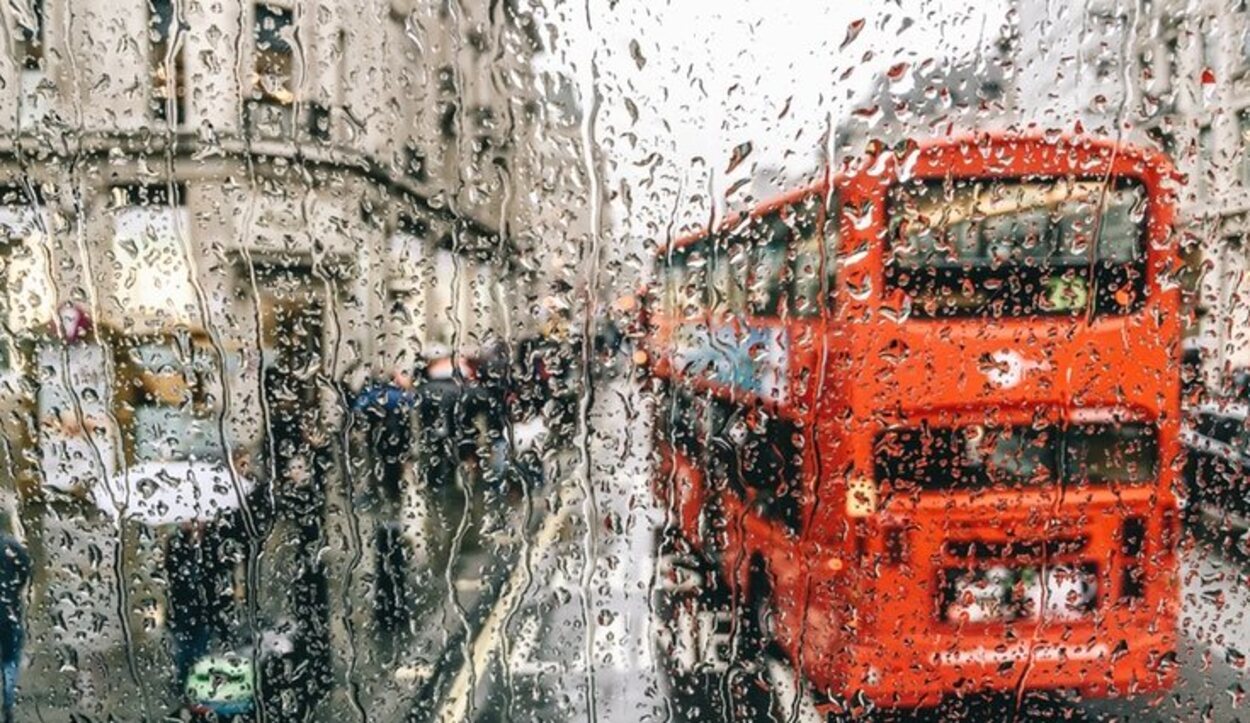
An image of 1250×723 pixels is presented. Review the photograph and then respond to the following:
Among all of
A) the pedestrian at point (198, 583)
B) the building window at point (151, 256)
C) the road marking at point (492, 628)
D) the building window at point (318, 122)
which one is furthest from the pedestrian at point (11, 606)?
the building window at point (318, 122)

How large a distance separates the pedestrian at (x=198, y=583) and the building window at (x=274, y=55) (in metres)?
0.67

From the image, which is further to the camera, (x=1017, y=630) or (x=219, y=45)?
(x=1017, y=630)

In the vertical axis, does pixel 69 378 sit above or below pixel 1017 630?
above

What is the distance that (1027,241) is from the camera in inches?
57.2

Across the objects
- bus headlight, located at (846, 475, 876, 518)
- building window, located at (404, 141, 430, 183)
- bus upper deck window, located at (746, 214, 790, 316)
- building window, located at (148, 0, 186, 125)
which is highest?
building window, located at (148, 0, 186, 125)

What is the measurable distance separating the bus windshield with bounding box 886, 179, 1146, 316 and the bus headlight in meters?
0.33

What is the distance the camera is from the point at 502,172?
1.42 metres

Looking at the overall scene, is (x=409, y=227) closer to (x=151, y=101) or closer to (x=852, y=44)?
(x=151, y=101)

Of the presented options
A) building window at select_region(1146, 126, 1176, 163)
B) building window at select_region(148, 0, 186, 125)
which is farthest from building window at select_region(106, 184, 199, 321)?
building window at select_region(1146, 126, 1176, 163)

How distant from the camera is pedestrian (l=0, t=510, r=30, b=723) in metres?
1.46

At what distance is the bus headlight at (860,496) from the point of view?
1.51m

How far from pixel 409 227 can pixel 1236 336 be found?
4.30ft

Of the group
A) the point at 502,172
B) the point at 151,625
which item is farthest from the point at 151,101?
Answer: the point at 151,625

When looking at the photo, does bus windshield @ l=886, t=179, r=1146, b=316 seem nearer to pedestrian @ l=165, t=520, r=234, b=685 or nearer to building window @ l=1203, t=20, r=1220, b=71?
building window @ l=1203, t=20, r=1220, b=71
